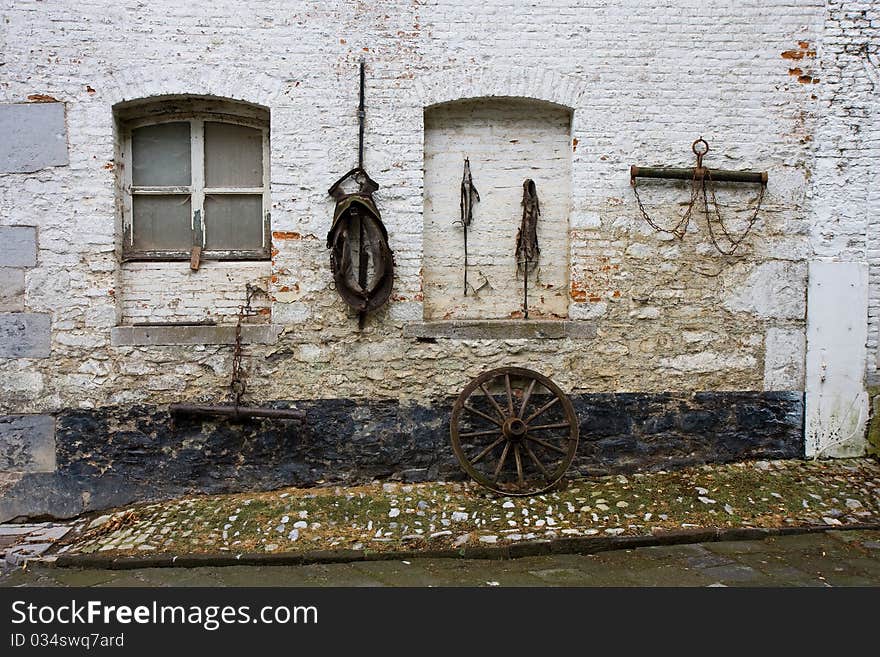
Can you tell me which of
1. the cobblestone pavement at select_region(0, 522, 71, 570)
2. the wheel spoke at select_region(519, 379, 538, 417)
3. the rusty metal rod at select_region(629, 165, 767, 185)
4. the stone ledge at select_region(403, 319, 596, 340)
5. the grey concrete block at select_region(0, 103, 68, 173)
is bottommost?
the cobblestone pavement at select_region(0, 522, 71, 570)

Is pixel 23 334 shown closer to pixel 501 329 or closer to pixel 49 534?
pixel 49 534

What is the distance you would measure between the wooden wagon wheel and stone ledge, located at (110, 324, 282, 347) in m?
1.51

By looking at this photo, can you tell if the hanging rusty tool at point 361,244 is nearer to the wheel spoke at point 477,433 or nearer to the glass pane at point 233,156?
the glass pane at point 233,156

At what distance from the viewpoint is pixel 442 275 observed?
5703 millimetres

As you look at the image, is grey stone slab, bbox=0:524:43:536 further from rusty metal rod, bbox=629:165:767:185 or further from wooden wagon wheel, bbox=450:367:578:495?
rusty metal rod, bbox=629:165:767:185

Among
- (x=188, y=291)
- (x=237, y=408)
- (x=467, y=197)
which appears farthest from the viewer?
(x=467, y=197)

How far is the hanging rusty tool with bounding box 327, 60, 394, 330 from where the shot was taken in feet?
17.5

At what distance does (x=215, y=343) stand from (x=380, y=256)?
1369 mm

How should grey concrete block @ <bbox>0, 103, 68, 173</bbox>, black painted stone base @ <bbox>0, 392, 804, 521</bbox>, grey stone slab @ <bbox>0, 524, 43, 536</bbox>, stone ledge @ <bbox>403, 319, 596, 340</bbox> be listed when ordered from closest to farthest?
grey stone slab @ <bbox>0, 524, 43, 536</bbox>
grey concrete block @ <bbox>0, 103, 68, 173</bbox>
black painted stone base @ <bbox>0, 392, 804, 521</bbox>
stone ledge @ <bbox>403, 319, 596, 340</bbox>

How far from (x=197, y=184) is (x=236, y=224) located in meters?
0.41

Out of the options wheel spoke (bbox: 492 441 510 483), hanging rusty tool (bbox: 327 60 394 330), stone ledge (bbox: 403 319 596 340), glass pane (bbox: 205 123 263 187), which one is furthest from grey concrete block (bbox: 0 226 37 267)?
wheel spoke (bbox: 492 441 510 483)

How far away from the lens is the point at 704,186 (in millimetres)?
5625

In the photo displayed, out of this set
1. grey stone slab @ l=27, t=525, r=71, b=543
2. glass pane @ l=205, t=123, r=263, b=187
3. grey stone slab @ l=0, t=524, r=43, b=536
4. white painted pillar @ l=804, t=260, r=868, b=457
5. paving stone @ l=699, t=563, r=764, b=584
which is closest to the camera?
paving stone @ l=699, t=563, r=764, b=584

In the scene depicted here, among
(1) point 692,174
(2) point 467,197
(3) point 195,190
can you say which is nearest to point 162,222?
(3) point 195,190
